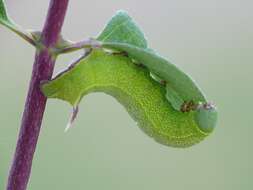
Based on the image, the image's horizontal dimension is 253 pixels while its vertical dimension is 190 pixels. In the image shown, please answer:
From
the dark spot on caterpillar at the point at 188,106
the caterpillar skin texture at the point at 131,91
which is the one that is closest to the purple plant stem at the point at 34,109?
the caterpillar skin texture at the point at 131,91

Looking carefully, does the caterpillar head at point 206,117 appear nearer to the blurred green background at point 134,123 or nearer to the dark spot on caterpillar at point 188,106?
the dark spot on caterpillar at point 188,106

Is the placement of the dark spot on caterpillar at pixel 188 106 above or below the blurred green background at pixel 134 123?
below

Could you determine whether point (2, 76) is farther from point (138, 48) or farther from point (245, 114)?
point (138, 48)

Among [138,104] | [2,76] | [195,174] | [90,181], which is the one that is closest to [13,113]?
[2,76]

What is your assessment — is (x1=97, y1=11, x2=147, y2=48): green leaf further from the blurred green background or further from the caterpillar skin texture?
the blurred green background

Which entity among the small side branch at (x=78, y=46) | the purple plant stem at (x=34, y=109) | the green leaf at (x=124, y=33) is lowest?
the purple plant stem at (x=34, y=109)

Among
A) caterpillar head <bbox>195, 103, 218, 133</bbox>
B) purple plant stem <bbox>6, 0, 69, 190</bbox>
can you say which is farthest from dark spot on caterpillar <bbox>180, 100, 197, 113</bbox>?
purple plant stem <bbox>6, 0, 69, 190</bbox>

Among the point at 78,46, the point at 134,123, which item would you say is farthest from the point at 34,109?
the point at 134,123

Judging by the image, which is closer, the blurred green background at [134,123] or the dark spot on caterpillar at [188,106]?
the dark spot on caterpillar at [188,106]
